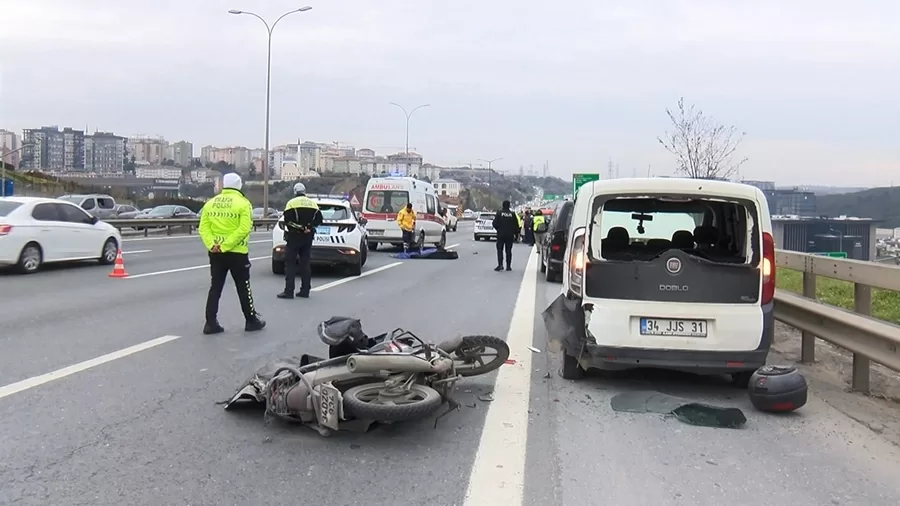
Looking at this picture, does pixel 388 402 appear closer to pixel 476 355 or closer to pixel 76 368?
pixel 476 355

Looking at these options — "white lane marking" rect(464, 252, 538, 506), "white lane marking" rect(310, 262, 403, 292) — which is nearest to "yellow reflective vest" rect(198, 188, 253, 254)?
"white lane marking" rect(464, 252, 538, 506)

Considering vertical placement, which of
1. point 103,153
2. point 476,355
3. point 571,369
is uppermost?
point 103,153

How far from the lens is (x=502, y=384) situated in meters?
6.53

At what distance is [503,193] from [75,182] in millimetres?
87096

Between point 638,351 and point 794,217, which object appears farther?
point 794,217

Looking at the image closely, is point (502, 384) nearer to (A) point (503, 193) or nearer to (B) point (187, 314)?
(B) point (187, 314)

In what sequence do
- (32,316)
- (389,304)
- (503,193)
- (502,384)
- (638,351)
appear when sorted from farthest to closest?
(503,193) → (389,304) → (32,316) → (502,384) → (638,351)

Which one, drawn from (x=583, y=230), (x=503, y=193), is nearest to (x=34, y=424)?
(x=583, y=230)

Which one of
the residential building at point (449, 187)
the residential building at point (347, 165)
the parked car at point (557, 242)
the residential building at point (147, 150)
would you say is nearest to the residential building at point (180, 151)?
the residential building at point (147, 150)

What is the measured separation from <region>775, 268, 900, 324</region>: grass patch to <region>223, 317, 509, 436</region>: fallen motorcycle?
6.06 m

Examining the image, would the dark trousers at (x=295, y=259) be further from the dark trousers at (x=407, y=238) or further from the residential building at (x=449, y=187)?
the residential building at (x=449, y=187)

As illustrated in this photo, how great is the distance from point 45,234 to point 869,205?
18.5m

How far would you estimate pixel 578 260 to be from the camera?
20.7 ft

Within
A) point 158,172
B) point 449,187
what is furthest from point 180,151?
point 449,187
